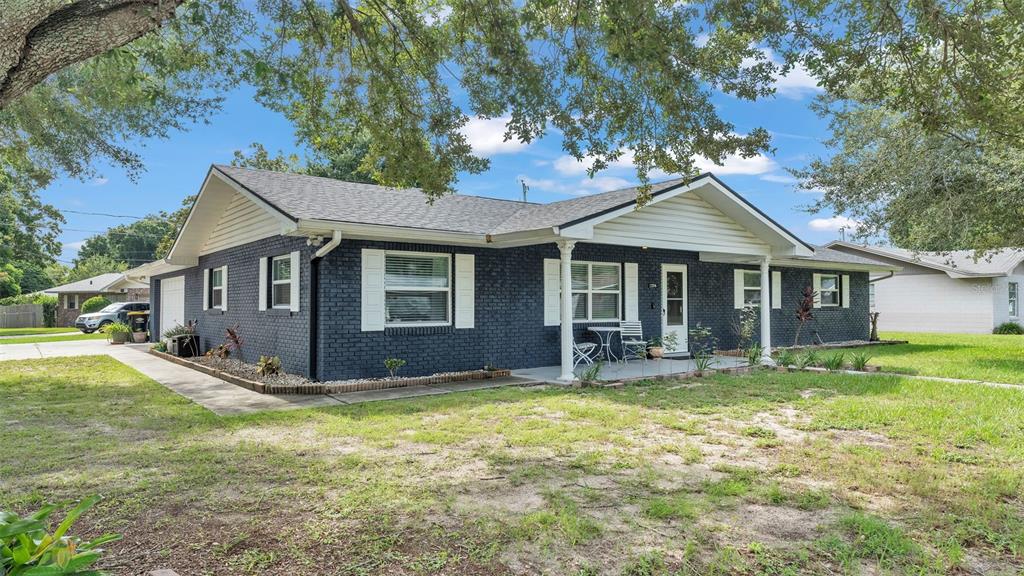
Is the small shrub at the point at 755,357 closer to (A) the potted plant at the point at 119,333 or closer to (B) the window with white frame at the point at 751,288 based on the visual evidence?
(B) the window with white frame at the point at 751,288

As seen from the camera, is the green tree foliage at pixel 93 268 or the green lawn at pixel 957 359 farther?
the green tree foliage at pixel 93 268

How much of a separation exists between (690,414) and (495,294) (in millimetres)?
4770

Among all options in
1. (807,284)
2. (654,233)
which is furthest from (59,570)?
(807,284)

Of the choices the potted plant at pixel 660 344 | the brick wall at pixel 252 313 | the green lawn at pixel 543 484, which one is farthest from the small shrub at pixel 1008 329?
the brick wall at pixel 252 313

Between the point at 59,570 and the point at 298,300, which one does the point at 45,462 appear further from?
the point at 298,300

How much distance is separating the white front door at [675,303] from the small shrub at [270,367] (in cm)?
835

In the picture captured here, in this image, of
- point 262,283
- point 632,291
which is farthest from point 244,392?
point 632,291

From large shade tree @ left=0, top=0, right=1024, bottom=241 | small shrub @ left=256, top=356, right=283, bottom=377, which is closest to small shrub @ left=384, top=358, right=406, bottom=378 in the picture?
small shrub @ left=256, top=356, right=283, bottom=377

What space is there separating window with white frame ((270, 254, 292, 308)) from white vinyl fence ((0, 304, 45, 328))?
117ft

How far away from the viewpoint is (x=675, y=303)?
13914 mm

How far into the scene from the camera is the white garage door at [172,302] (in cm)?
1714

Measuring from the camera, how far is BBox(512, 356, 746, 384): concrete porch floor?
10328 mm

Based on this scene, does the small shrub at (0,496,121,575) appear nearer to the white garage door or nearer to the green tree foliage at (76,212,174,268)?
the white garage door

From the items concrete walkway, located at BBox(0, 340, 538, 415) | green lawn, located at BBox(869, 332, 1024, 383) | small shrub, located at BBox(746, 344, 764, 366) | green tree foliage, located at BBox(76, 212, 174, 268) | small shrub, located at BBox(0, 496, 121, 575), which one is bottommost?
concrete walkway, located at BBox(0, 340, 538, 415)
